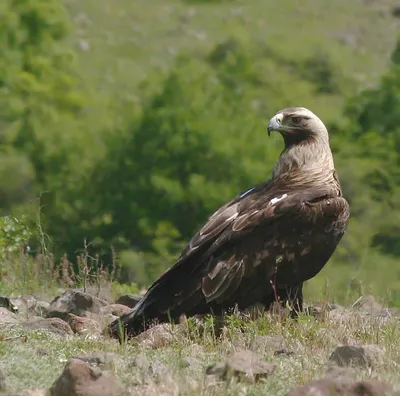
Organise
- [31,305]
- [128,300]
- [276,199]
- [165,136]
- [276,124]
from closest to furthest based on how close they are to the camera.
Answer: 1. [276,199]
2. [31,305]
3. [276,124]
4. [128,300]
5. [165,136]

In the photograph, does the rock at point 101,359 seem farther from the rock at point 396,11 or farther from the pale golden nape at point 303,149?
the rock at point 396,11

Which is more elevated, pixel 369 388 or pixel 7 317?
pixel 369 388

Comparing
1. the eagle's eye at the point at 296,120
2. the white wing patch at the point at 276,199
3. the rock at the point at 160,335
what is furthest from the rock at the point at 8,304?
the eagle's eye at the point at 296,120

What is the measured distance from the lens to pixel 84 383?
6863mm

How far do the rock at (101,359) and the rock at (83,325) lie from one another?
1.80m

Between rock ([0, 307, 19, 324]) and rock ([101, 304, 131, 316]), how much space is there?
2.60 feet

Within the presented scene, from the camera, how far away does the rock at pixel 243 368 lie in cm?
725

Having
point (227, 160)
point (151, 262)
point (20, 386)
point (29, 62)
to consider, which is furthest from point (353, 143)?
point (20, 386)

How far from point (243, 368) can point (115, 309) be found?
3703 millimetres

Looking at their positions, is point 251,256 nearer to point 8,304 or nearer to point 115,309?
point 115,309

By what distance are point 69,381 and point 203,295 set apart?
315cm

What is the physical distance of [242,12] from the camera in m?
65.9

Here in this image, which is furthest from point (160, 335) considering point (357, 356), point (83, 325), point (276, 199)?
point (357, 356)

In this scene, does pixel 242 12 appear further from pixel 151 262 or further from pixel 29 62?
Result: pixel 151 262
